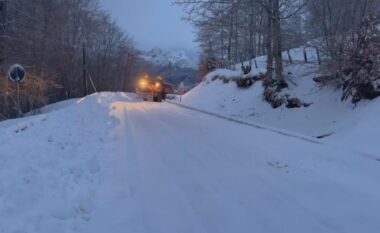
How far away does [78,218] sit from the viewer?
20.4 feet

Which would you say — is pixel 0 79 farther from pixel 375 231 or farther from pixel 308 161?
pixel 375 231

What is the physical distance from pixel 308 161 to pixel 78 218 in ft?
17.1

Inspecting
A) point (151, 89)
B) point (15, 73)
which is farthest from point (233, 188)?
point (151, 89)

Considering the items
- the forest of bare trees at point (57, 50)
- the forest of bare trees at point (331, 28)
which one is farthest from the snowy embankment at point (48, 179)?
the forest of bare trees at point (57, 50)

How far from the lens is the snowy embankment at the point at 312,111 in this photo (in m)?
12.5

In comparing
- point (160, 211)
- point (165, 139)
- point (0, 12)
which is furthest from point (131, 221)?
point (0, 12)

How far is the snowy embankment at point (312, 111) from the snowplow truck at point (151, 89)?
8.71 metres

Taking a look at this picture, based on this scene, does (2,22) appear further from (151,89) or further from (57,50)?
(57,50)

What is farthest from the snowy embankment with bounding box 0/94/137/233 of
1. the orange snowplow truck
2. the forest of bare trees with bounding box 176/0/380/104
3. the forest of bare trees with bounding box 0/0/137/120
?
the orange snowplow truck

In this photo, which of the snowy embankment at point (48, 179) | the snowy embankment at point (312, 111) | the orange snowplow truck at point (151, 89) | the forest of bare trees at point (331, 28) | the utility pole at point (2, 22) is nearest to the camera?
the snowy embankment at point (48, 179)

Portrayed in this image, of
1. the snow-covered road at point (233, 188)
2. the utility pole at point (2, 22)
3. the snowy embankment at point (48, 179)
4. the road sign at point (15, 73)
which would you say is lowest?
the snow-covered road at point (233, 188)

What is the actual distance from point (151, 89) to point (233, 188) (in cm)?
3510

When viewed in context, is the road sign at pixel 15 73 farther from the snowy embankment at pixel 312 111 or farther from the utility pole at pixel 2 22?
the utility pole at pixel 2 22

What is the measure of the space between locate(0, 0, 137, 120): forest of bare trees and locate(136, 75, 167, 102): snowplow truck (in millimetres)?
8182
